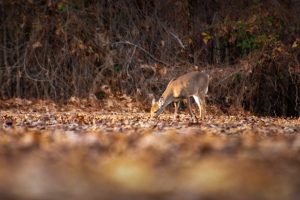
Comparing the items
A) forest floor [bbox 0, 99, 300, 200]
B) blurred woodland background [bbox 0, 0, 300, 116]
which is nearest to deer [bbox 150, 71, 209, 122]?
blurred woodland background [bbox 0, 0, 300, 116]

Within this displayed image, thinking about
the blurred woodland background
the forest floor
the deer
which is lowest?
the forest floor

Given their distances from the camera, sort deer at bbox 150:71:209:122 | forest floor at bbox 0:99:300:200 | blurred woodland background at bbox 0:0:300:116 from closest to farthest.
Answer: forest floor at bbox 0:99:300:200 < deer at bbox 150:71:209:122 < blurred woodland background at bbox 0:0:300:116

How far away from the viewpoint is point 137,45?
19.9 m

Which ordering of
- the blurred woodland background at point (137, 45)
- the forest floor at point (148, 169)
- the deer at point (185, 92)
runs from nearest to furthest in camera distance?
1. the forest floor at point (148, 169)
2. the deer at point (185, 92)
3. the blurred woodland background at point (137, 45)

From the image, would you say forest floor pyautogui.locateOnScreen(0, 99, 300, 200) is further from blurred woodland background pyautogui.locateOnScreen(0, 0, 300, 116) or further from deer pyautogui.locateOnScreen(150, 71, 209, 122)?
blurred woodland background pyautogui.locateOnScreen(0, 0, 300, 116)

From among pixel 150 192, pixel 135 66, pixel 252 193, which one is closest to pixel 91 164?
pixel 150 192

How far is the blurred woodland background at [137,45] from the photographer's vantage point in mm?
18828

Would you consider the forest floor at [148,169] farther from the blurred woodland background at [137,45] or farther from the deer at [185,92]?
the blurred woodland background at [137,45]

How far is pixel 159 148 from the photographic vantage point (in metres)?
5.46

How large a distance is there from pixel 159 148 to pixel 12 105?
1361cm

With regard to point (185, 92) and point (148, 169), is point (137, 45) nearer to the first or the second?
point (185, 92)

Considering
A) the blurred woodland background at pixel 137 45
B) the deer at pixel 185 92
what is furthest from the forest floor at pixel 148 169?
the blurred woodland background at pixel 137 45

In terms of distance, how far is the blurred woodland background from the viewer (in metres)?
18.8

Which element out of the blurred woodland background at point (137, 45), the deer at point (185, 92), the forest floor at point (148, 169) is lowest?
the forest floor at point (148, 169)
